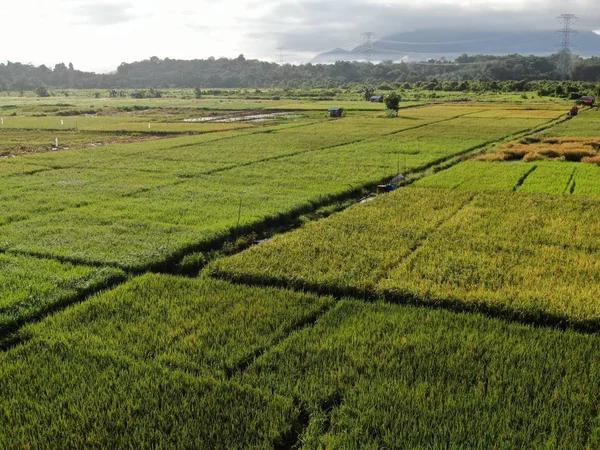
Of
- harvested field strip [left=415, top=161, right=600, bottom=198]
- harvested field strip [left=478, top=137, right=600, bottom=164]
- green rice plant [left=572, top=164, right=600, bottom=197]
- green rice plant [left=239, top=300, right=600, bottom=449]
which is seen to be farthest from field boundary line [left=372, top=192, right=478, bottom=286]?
harvested field strip [left=478, top=137, right=600, bottom=164]

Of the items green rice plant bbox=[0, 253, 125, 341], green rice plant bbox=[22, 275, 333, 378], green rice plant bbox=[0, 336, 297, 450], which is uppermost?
green rice plant bbox=[0, 253, 125, 341]

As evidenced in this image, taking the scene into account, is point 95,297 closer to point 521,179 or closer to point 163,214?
point 163,214

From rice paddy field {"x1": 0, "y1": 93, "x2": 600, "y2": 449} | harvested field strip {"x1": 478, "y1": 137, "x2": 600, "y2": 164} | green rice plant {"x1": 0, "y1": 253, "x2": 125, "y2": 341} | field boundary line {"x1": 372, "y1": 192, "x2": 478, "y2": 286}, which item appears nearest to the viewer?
rice paddy field {"x1": 0, "y1": 93, "x2": 600, "y2": 449}

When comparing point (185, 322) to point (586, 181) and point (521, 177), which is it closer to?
point (521, 177)

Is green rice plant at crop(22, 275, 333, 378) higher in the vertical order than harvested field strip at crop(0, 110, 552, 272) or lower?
lower

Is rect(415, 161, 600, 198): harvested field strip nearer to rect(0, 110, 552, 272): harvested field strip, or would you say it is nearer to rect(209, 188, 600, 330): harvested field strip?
rect(0, 110, 552, 272): harvested field strip

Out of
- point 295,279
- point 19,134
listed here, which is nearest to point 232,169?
point 295,279
